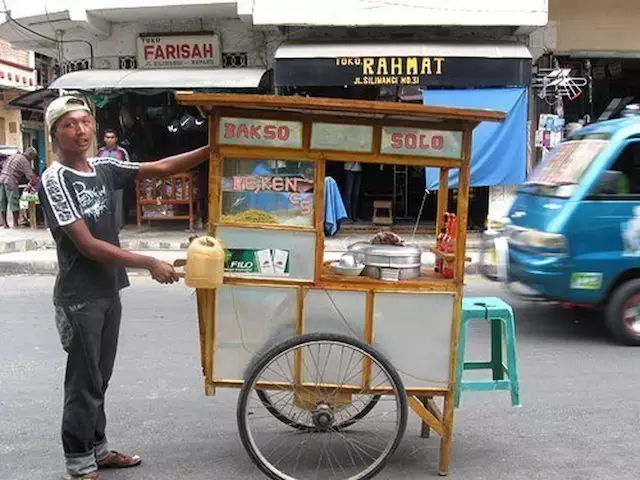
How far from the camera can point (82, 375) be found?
3.15 metres

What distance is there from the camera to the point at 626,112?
6.79 metres

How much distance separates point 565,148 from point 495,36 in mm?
5630

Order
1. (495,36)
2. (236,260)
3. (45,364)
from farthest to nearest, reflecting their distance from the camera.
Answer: (495,36), (45,364), (236,260)

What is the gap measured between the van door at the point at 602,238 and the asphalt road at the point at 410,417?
0.61 metres

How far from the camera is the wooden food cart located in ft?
10.3

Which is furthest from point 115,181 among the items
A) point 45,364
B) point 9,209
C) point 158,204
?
point 9,209

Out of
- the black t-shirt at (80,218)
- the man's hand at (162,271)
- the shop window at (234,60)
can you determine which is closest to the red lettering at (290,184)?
the man's hand at (162,271)

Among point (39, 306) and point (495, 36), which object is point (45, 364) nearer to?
point (39, 306)

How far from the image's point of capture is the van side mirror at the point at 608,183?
5.85m

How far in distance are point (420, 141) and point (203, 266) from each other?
115 centimetres

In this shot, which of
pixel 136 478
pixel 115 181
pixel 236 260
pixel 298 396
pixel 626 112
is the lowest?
pixel 136 478

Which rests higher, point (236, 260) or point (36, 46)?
point (36, 46)

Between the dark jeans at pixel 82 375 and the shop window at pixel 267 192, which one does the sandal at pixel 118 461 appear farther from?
the shop window at pixel 267 192

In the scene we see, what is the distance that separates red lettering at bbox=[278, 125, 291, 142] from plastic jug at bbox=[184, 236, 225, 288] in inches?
23.1
